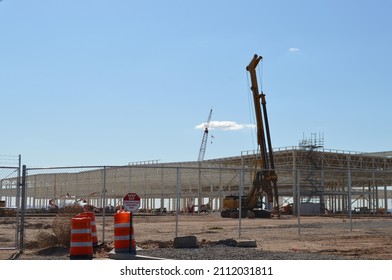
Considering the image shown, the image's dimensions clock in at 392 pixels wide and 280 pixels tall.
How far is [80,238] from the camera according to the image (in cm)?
1485

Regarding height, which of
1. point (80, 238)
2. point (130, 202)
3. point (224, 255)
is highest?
point (130, 202)

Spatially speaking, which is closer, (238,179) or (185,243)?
(185,243)

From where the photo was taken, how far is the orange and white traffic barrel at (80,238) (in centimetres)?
1477

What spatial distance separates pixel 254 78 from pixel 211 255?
115 ft

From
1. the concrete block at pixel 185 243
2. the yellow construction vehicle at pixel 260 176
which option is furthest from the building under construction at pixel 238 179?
the concrete block at pixel 185 243

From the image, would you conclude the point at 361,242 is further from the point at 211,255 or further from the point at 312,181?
the point at 312,181

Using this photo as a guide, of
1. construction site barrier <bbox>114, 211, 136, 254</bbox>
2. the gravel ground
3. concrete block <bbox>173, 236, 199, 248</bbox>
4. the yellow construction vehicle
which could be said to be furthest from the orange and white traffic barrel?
the yellow construction vehicle

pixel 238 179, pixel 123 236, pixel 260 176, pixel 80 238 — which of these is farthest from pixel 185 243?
pixel 238 179

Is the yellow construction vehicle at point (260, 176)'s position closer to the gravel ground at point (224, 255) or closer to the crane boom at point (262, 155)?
the crane boom at point (262, 155)

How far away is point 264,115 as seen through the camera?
4894 cm

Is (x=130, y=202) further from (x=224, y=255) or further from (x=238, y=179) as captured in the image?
(x=238, y=179)

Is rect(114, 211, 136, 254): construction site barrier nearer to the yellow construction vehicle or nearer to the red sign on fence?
the red sign on fence

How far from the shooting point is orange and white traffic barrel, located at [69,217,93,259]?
14.8m
